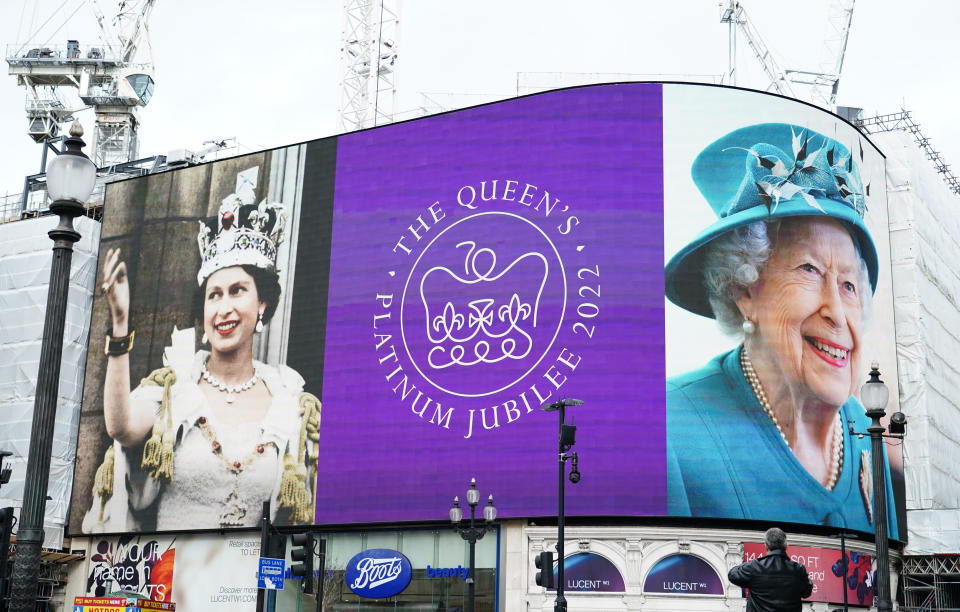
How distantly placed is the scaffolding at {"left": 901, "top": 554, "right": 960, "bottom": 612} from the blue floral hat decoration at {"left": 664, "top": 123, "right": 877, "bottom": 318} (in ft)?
46.7

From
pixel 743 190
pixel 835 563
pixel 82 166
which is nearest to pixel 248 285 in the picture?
pixel 743 190

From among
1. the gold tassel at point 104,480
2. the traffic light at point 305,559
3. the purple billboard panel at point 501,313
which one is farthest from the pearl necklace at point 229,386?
the traffic light at point 305,559

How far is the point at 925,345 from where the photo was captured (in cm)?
6456

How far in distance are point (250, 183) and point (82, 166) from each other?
51.1m

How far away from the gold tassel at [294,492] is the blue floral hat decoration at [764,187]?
20200mm

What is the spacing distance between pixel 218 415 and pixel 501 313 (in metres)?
16.1

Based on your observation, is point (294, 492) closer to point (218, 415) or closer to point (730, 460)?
point (218, 415)

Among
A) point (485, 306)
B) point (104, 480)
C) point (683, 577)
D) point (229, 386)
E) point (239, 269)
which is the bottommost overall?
point (683, 577)

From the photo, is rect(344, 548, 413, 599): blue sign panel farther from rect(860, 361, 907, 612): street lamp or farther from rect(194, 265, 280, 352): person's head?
rect(860, 361, 907, 612): street lamp

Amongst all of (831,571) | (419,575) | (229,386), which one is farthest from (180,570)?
(831,571)

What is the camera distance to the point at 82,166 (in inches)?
596

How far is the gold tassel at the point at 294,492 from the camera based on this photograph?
194 ft

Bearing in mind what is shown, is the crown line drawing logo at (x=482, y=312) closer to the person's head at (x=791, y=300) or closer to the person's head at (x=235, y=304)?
the person's head at (x=791, y=300)

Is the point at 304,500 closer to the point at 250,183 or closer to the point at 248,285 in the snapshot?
the point at 248,285
